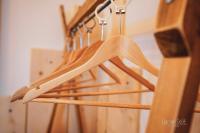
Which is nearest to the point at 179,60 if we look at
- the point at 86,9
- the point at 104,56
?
the point at 104,56

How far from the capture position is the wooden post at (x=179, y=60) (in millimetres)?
255

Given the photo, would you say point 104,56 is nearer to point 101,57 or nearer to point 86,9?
point 101,57

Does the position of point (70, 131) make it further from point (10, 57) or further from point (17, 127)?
point (10, 57)

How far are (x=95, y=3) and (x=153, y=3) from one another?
16.7 inches

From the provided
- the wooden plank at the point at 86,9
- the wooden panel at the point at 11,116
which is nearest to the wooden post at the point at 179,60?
the wooden plank at the point at 86,9

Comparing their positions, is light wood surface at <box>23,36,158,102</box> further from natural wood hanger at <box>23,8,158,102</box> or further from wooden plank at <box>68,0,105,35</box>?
wooden plank at <box>68,0,105,35</box>

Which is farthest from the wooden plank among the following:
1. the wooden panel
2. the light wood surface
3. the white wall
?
the wooden panel

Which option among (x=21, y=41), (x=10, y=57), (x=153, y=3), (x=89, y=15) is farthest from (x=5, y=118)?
(x=153, y=3)

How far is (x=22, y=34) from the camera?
1.35 meters

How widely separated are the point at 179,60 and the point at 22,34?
1.24 meters

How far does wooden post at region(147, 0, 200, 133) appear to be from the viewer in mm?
255

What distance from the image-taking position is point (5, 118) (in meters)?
1.30

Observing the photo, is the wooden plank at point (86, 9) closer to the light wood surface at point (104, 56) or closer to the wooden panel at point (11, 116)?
the light wood surface at point (104, 56)

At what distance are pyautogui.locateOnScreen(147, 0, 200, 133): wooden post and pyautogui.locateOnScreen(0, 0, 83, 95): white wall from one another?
3.94 feet
